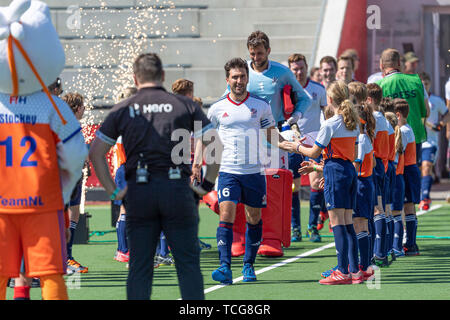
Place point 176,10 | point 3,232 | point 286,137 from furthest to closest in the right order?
point 176,10 → point 286,137 → point 3,232

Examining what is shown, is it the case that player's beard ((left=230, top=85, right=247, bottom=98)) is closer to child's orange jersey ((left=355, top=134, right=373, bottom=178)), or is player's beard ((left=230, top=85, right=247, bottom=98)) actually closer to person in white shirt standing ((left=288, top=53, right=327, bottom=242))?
child's orange jersey ((left=355, top=134, right=373, bottom=178))

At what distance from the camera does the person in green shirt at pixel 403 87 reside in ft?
38.6

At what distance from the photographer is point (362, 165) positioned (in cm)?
938

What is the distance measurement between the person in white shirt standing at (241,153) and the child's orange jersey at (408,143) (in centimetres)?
212

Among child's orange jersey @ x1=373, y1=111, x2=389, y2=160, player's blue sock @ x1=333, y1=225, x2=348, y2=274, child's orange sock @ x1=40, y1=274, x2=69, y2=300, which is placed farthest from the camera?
child's orange jersey @ x1=373, y1=111, x2=389, y2=160

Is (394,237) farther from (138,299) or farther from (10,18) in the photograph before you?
(10,18)

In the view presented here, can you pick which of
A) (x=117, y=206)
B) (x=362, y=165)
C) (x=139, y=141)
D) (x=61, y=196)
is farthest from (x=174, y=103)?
(x=117, y=206)

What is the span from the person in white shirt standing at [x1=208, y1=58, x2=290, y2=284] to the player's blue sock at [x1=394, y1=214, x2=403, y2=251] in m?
2.16

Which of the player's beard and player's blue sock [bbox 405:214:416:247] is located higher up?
the player's beard

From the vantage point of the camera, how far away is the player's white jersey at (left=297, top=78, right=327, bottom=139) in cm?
1323

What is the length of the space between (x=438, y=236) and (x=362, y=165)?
3710 millimetres

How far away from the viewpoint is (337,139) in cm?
→ 886

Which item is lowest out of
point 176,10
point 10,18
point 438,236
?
point 438,236

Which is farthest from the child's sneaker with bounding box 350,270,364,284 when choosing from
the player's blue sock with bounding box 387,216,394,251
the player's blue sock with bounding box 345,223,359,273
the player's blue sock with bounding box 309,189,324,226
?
the player's blue sock with bounding box 309,189,324,226
